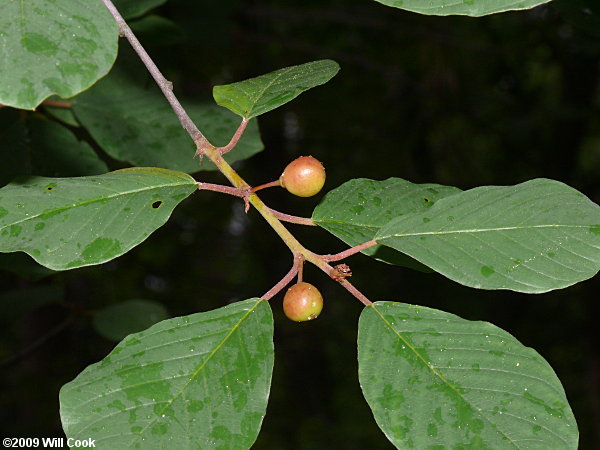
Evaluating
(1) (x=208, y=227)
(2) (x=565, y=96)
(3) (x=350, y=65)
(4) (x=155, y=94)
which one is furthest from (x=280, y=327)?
(4) (x=155, y=94)

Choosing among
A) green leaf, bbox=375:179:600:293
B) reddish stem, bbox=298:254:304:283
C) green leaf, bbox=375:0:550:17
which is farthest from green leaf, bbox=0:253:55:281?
green leaf, bbox=375:0:550:17

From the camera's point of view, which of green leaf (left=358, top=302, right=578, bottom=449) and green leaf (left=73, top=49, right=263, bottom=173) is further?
green leaf (left=73, top=49, right=263, bottom=173)

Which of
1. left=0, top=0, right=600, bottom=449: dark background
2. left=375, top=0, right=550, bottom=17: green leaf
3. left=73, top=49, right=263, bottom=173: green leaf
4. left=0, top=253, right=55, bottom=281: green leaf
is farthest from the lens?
left=0, top=0, right=600, bottom=449: dark background

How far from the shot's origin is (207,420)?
2.62 feet

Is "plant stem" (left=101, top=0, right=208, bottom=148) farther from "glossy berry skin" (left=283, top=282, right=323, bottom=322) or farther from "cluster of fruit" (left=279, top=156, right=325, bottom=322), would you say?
"glossy berry skin" (left=283, top=282, right=323, bottom=322)

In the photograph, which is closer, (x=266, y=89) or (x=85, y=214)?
(x=85, y=214)

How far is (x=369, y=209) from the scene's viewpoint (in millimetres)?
1007

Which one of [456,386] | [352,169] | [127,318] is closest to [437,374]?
[456,386]

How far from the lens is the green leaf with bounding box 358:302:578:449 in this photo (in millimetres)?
785

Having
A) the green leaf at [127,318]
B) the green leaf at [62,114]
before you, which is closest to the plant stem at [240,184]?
the green leaf at [62,114]

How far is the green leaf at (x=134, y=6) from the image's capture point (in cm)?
153

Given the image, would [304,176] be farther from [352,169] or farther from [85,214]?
[352,169]

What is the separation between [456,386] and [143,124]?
1009 millimetres

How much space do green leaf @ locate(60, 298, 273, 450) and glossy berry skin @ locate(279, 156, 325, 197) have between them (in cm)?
17
